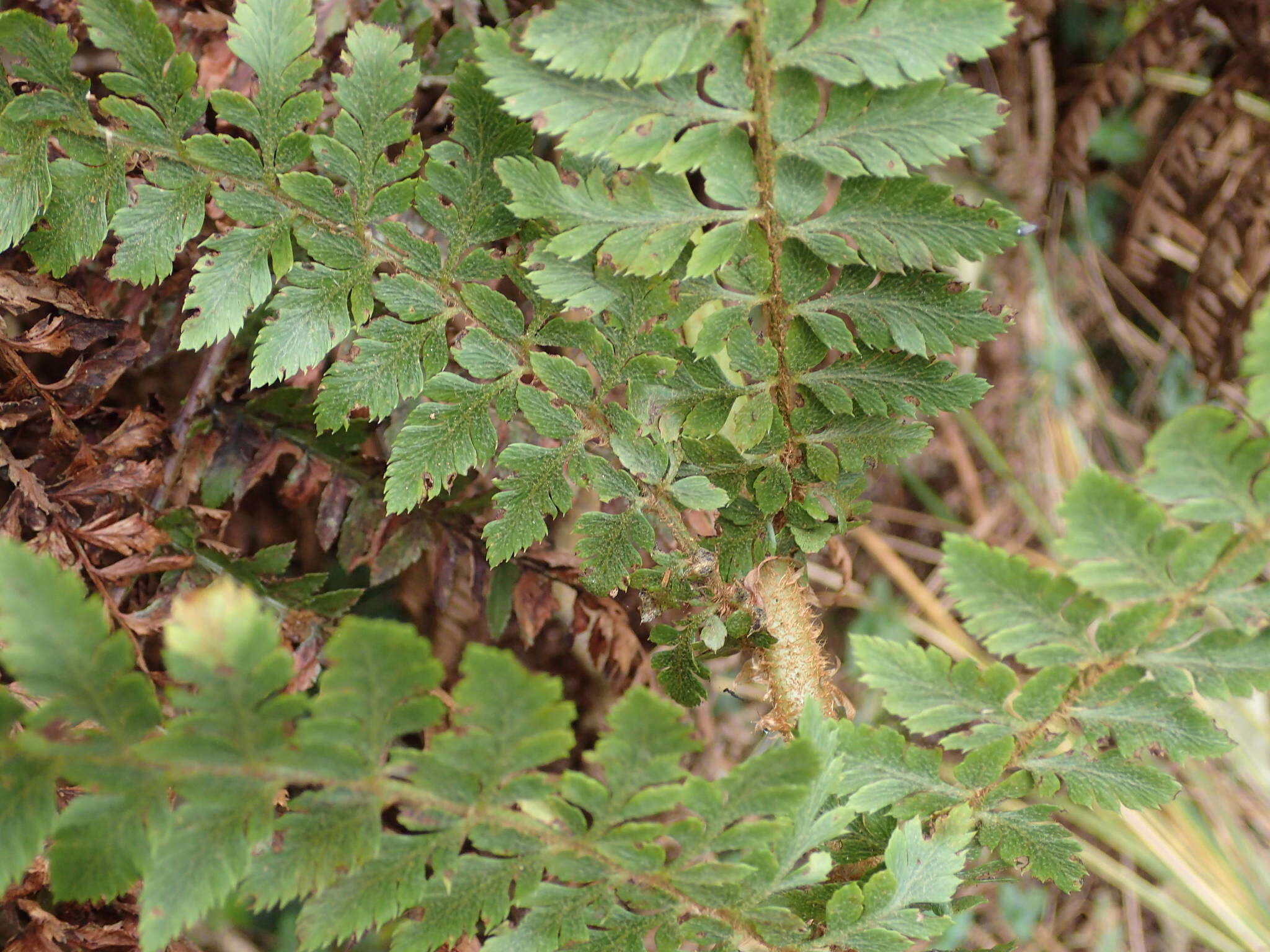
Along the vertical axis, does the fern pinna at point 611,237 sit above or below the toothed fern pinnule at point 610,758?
above

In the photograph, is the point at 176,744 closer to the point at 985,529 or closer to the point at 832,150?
the point at 832,150

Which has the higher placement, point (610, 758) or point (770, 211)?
point (770, 211)

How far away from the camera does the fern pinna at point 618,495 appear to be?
66cm

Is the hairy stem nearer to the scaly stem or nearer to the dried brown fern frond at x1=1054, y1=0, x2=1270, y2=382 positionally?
the scaly stem

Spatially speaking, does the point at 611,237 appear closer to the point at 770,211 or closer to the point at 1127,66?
the point at 770,211

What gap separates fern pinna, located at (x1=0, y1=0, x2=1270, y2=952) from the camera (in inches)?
26.1

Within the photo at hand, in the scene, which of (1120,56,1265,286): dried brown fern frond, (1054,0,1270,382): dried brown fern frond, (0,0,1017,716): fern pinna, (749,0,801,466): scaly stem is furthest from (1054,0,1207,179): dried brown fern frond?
(749,0,801,466): scaly stem

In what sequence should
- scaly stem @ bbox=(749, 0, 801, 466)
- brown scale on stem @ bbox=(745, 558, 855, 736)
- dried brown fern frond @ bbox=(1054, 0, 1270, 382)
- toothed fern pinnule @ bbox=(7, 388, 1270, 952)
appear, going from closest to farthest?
toothed fern pinnule @ bbox=(7, 388, 1270, 952) < scaly stem @ bbox=(749, 0, 801, 466) < brown scale on stem @ bbox=(745, 558, 855, 736) < dried brown fern frond @ bbox=(1054, 0, 1270, 382)

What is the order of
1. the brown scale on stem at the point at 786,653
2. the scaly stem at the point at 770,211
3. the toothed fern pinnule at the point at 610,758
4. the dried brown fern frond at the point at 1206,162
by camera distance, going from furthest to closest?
the dried brown fern frond at the point at 1206,162 → the brown scale on stem at the point at 786,653 → the scaly stem at the point at 770,211 → the toothed fern pinnule at the point at 610,758

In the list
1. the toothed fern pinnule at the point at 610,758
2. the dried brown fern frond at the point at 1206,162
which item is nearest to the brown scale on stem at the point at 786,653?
the toothed fern pinnule at the point at 610,758

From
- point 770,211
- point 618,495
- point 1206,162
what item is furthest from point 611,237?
point 1206,162

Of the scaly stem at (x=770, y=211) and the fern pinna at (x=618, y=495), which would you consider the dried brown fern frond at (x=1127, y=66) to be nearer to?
the fern pinna at (x=618, y=495)

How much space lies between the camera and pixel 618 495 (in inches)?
42.4

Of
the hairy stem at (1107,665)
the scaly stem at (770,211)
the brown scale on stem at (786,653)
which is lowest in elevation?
the brown scale on stem at (786,653)
